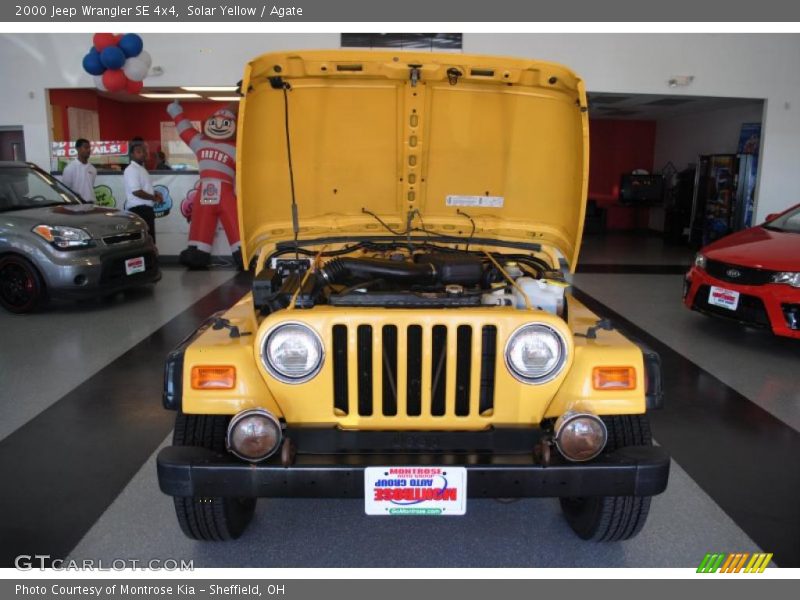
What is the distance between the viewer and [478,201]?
12.5 feet

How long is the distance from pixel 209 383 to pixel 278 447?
0.37m

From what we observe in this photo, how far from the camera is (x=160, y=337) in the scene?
20.1 ft

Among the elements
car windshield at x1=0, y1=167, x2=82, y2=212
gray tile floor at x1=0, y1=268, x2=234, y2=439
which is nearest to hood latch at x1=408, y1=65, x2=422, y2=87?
gray tile floor at x1=0, y1=268, x2=234, y2=439

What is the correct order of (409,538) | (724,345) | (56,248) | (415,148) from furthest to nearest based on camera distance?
(56,248), (724,345), (415,148), (409,538)

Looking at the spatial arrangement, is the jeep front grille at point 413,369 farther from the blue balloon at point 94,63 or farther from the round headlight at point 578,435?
the blue balloon at point 94,63

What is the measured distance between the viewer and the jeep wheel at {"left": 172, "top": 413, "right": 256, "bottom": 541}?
2527 mm

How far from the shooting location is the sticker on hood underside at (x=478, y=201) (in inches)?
150

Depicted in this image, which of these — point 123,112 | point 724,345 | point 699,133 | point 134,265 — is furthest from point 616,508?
point 123,112

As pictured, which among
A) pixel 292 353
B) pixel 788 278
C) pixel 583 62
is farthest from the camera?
pixel 583 62

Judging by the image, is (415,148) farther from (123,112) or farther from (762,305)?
(123,112)

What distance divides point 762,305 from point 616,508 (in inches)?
145

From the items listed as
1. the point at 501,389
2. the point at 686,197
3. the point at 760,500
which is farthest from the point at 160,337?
the point at 686,197

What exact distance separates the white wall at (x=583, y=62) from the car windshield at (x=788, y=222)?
4686 millimetres

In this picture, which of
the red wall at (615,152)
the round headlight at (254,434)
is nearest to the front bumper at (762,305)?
the round headlight at (254,434)
